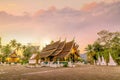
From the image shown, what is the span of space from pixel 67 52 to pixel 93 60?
2338 cm

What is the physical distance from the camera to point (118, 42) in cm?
5906

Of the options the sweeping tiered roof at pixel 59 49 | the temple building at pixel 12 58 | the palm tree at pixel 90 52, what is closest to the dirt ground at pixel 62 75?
the sweeping tiered roof at pixel 59 49

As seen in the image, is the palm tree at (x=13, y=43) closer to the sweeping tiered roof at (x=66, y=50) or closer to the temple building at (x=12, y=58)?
the temple building at (x=12, y=58)

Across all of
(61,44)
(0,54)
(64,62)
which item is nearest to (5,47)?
(0,54)

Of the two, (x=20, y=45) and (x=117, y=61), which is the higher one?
(x=20, y=45)

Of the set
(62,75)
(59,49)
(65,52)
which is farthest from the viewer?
(59,49)

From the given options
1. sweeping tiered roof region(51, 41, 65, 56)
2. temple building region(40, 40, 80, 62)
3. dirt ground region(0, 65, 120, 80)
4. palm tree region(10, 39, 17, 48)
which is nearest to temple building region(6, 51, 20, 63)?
palm tree region(10, 39, 17, 48)

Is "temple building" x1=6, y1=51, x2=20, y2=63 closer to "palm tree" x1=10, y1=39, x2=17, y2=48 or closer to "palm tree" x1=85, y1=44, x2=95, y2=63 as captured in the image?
"palm tree" x1=10, y1=39, x2=17, y2=48

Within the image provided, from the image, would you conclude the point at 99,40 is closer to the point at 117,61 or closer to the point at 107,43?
the point at 107,43

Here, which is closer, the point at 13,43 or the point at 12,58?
the point at 12,58

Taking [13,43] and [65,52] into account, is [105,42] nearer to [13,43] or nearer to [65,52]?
[65,52]

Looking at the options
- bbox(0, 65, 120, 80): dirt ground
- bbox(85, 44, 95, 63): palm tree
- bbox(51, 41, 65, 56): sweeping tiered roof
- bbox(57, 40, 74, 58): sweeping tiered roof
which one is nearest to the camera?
bbox(0, 65, 120, 80): dirt ground

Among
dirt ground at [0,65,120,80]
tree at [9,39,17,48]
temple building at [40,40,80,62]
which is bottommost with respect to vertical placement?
dirt ground at [0,65,120,80]

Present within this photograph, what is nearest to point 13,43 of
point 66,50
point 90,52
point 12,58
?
point 12,58
